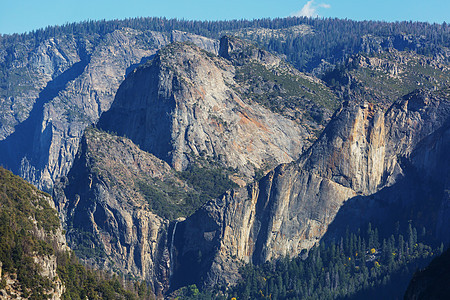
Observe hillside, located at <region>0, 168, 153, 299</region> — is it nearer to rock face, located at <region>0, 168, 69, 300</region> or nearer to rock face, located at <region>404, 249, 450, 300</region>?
rock face, located at <region>0, 168, 69, 300</region>

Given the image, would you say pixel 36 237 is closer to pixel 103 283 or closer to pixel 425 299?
pixel 103 283

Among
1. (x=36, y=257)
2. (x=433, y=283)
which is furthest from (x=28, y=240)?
(x=433, y=283)

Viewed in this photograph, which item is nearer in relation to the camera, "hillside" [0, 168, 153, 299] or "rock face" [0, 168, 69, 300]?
"rock face" [0, 168, 69, 300]

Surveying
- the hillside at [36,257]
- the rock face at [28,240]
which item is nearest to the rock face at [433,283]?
the rock face at [28,240]

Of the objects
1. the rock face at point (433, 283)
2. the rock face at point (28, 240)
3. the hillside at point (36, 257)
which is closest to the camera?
the rock face at point (433, 283)

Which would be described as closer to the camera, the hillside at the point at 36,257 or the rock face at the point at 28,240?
the rock face at the point at 28,240

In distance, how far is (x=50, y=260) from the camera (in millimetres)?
162625

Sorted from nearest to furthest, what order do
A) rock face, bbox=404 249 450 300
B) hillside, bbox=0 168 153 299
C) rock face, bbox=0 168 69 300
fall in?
rock face, bbox=404 249 450 300 < rock face, bbox=0 168 69 300 < hillside, bbox=0 168 153 299

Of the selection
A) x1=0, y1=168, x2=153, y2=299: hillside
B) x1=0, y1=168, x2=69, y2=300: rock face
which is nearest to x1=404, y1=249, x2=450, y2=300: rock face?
x1=0, y1=168, x2=69, y2=300: rock face

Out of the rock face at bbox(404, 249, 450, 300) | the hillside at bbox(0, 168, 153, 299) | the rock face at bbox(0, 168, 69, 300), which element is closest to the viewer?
the rock face at bbox(404, 249, 450, 300)

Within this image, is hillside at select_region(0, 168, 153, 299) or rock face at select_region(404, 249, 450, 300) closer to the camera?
rock face at select_region(404, 249, 450, 300)

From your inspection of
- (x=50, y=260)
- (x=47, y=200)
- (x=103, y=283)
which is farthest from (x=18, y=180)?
(x=50, y=260)

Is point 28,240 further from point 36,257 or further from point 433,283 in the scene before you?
point 433,283

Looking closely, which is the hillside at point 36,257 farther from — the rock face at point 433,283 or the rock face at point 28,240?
the rock face at point 433,283
